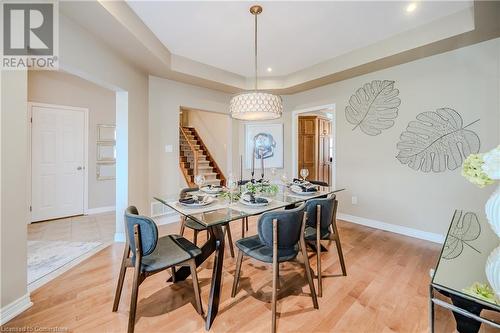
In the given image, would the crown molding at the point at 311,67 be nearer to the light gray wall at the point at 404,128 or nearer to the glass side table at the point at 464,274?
the light gray wall at the point at 404,128

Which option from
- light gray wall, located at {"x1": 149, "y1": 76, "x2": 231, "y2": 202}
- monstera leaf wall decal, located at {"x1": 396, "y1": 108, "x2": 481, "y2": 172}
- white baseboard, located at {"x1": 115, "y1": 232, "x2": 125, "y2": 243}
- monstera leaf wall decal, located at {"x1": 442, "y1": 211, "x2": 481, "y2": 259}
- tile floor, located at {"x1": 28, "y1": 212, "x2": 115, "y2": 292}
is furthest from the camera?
light gray wall, located at {"x1": 149, "y1": 76, "x2": 231, "y2": 202}

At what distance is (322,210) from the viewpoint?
1926 mm

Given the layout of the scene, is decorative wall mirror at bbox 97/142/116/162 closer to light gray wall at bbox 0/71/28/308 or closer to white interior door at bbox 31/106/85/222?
white interior door at bbox 31/106/85/222

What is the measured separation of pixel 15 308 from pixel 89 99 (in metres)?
3.94

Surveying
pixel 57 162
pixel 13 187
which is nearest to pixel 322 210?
pixel 13 187

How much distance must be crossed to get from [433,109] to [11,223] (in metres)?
4.75

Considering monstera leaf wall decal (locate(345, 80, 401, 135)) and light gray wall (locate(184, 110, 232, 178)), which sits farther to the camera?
light gray wall (locate(184, 110, 232, 178))

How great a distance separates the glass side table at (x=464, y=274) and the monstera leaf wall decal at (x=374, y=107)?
2.20 metres

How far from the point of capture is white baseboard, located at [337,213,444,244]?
10.0ft

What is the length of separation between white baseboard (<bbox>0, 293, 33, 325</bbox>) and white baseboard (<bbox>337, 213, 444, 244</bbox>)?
4227 mm

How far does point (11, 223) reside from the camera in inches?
62.5

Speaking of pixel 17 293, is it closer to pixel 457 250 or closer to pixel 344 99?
pixel 457 250

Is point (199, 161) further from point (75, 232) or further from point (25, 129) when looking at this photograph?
point (25, 129)

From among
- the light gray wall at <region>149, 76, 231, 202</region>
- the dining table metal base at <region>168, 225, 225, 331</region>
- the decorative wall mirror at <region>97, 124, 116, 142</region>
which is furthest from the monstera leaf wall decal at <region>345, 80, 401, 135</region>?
the decorative wall mirror at <region>97, 124, 116, 142</region>
